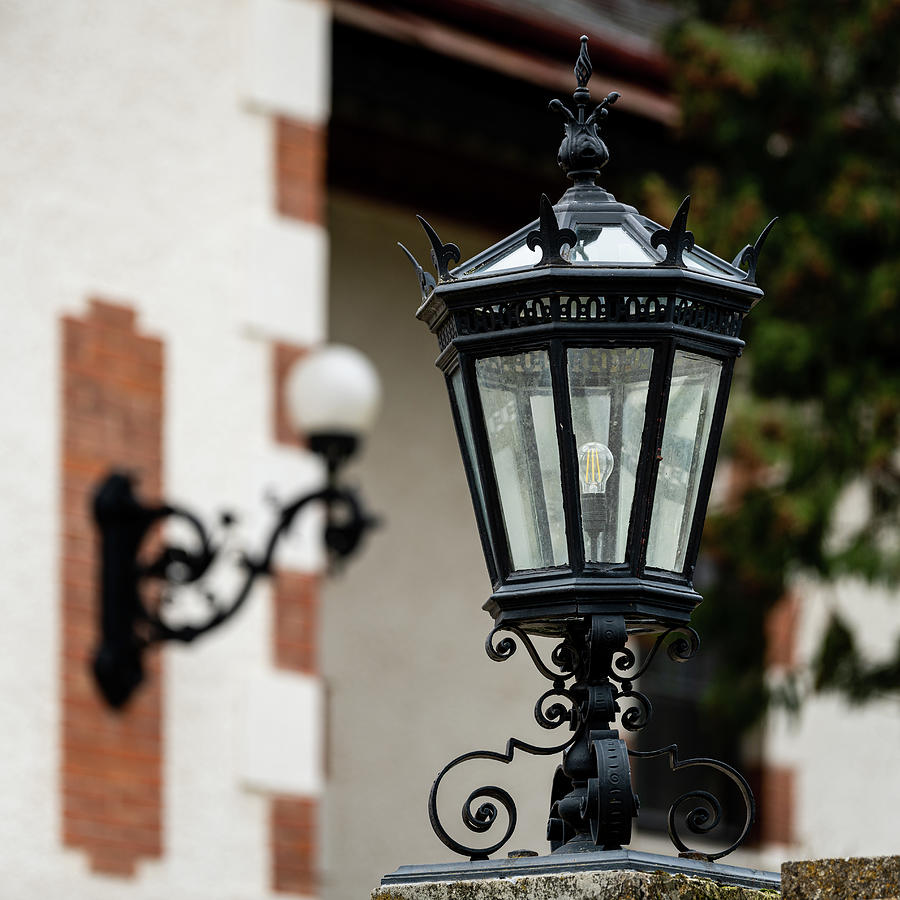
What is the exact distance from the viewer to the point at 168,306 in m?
7.33

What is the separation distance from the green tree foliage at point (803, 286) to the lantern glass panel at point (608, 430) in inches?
190

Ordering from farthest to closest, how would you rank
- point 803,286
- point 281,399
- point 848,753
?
point 848,753 → point 803,286 → point 281,399

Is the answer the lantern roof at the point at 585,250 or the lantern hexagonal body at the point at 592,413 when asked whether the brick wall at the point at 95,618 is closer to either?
the lantern roof at the point at 585,250

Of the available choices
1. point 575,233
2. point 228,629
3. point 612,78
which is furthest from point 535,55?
point 575,233

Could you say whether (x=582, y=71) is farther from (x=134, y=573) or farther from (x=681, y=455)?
(x=134, y=573)

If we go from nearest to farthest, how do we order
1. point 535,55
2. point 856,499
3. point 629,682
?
point 629,682, point 535,55, point 856,499

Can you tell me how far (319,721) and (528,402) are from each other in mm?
4651

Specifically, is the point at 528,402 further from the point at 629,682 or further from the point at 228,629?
the point at 228,629

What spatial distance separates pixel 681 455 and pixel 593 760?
0.49 meters

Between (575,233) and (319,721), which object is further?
(319,721)

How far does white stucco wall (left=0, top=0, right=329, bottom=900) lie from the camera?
6680 millimetres

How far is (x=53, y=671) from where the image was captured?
263 inches

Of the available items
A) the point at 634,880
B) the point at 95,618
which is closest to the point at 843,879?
the point at 634,880

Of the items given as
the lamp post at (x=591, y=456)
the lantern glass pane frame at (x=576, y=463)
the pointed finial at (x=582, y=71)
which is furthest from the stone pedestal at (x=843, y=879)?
the pointed finial at (x=582, y=71)
